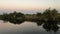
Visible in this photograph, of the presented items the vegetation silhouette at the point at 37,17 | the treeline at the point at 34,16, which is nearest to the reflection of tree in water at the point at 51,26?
the vegetation silhouette at the point at 37,17

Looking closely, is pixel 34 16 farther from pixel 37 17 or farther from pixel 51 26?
pixel 51 26

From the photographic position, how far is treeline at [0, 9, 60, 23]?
366 centimetres

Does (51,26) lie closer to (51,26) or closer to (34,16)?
(51,26)

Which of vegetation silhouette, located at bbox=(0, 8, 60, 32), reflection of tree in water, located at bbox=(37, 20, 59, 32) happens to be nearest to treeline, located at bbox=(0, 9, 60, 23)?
vegetation silhouette, located at bbox=(0, 8, 60, 32)

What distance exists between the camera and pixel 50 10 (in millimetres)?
3844

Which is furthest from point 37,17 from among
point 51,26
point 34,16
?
point 51,26

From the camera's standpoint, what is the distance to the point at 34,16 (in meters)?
3.88

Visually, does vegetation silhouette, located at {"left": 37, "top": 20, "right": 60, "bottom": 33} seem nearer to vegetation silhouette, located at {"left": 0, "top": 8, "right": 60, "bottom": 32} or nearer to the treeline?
vegetation silhouette, located at {"left": 0, "top": 8, "right": 60, "bottom": 32}

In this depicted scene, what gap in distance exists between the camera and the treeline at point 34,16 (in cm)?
366

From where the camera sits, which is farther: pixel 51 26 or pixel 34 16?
pixel 34 16

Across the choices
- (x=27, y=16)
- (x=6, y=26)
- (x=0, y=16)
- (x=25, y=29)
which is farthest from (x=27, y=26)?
(x=0, y=16)

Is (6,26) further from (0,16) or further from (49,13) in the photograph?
(49,13)

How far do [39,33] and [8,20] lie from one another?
4.11 feet

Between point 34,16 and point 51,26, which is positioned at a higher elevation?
point 34,16
